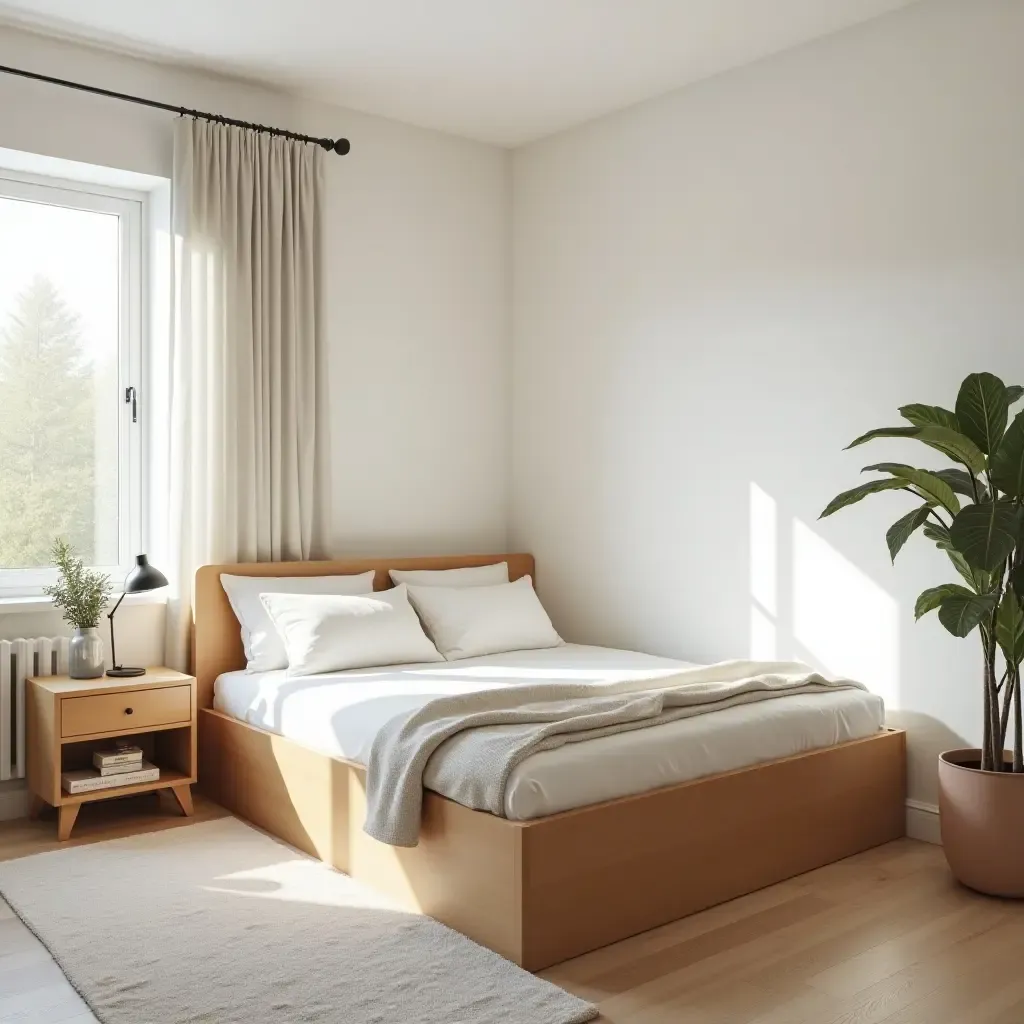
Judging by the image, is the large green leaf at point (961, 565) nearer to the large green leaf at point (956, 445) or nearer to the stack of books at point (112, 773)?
the large green leaf at point (956, 445)

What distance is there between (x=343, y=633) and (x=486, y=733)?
3.90 ft

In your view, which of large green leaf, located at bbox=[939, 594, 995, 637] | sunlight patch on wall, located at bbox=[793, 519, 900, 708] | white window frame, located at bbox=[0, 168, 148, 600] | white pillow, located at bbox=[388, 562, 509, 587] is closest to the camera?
large green leaf, located at bbox=[939, 594, 995, 637]

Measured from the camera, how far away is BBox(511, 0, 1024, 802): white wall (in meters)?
3.44

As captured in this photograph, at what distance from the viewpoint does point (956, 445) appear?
2.92m

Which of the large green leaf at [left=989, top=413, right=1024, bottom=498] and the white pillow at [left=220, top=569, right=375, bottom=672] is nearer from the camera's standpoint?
the large green leaf at [left=989, top=413, right=1024, bottom=498]

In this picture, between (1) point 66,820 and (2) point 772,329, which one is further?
(2) point 772,329

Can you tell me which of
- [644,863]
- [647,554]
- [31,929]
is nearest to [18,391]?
[31,929]

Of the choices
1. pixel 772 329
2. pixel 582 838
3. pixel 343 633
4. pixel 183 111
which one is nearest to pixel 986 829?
pixel 582 838

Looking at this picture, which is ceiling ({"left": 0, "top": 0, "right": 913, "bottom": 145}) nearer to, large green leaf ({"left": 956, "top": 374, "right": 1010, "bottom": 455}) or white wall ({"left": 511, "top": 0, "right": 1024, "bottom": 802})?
white wall ({"left": 511, "top": 0, "right": 1024, "bottom": 802})

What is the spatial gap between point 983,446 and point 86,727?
290cm

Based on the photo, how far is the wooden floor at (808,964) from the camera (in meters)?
2.37

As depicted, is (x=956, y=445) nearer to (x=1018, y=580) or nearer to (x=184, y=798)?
(x=1018, y=580)

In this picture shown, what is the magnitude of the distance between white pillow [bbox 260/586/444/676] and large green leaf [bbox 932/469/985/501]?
6.41 ft

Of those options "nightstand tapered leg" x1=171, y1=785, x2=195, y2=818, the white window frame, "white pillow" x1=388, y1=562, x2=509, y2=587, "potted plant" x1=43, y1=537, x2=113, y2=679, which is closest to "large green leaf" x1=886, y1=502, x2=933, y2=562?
"white pillow" x1=388, y1=562, x2=509, y2=587
